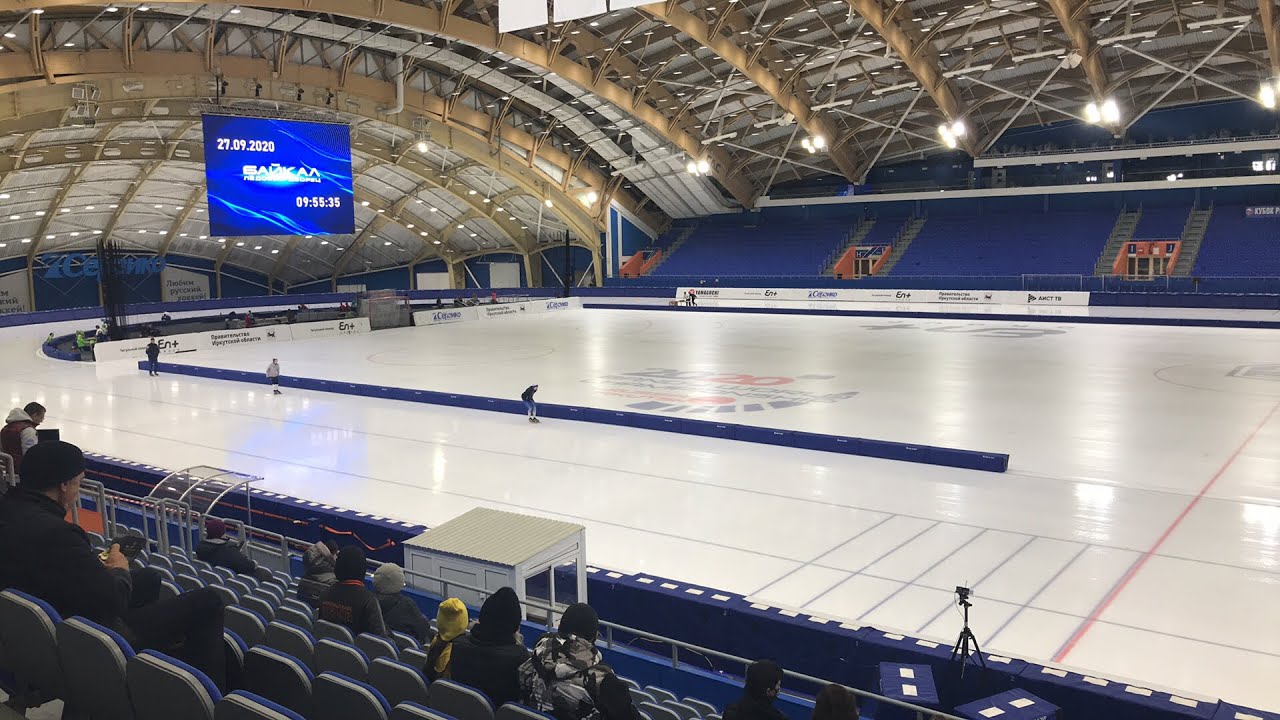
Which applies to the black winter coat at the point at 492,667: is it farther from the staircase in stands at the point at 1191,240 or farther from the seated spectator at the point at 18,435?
the staircase in stands at the point at 1191,240

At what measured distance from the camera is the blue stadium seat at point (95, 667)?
3713 mm

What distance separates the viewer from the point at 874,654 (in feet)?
24.0

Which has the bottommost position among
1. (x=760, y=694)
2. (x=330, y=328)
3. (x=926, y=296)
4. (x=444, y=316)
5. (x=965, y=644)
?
(x=965, y=644)

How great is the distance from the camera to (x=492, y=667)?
439 cm

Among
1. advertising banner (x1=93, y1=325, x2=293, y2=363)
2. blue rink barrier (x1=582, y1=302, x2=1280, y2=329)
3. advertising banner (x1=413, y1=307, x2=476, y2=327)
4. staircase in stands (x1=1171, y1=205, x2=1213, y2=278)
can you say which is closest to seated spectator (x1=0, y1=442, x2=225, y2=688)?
advertising banner (x1=93, y1=325, x2=293, y2=363)

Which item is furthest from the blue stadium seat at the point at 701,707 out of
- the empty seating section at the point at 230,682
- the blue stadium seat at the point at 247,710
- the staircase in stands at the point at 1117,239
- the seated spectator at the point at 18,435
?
the staircase in stands at the point at 1117,239

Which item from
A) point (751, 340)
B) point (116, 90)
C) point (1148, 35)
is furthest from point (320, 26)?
point (1148, 35)

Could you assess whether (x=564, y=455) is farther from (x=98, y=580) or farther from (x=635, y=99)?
(x=635, y=99)

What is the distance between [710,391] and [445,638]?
16.7 m

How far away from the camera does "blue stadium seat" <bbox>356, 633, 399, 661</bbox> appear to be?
16.7 feet

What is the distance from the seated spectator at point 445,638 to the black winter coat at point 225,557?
3.56m

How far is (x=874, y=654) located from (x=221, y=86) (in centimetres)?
3651

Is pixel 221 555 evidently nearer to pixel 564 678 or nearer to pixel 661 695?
pixel 661 695

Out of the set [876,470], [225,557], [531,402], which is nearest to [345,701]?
[225,557]
